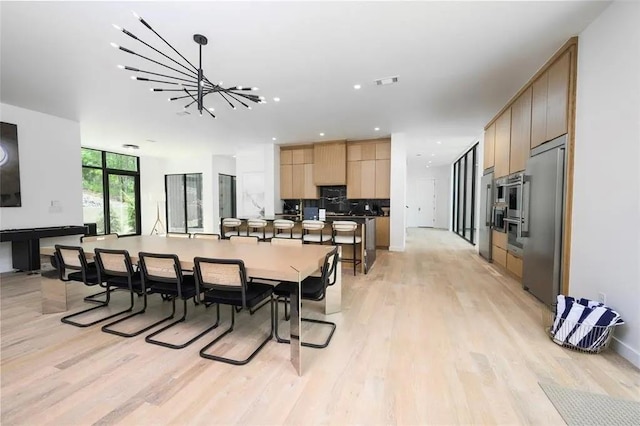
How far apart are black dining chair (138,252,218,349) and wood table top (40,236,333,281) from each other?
11 cm

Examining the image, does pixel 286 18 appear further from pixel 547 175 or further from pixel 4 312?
pixel 4 312

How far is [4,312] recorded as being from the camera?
9.79 feet

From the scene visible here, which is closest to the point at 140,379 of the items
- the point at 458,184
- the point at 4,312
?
the point at 4,312

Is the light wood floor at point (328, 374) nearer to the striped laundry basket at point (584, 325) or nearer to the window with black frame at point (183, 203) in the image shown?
the striped laundry basket at point (584, 325)

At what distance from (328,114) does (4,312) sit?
5077 millimetres

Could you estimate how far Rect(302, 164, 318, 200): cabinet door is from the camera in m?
7.50

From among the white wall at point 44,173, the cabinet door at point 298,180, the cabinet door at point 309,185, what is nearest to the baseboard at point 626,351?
the cabinet door at point 309,185

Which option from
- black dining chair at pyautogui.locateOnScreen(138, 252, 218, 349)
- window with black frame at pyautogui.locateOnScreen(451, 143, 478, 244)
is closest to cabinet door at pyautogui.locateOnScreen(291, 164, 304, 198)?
window with black frame at pyautogui.locateOnScreen(451, 143, 478, 244)

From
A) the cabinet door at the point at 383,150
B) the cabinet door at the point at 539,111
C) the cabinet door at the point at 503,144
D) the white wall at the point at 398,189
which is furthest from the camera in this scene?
the cabinet door at the point at 383,150

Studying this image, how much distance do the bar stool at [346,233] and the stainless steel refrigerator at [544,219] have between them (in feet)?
7.37

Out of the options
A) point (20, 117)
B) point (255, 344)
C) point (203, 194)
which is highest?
point (20, 117)

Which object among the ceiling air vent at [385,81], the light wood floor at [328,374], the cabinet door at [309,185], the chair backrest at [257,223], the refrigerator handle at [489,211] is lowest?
the light wood floor at [328,374]

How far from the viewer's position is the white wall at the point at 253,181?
782cm

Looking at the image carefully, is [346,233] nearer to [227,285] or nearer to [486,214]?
[227,285]
